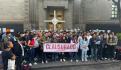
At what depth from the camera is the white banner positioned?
24.6 metres

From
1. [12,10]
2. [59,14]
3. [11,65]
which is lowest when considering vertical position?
[11,65]

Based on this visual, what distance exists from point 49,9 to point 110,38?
773 inches

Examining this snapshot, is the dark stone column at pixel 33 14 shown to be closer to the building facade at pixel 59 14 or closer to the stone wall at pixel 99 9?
the building facade at pixel 59 14

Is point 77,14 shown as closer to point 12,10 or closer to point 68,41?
point 12,10

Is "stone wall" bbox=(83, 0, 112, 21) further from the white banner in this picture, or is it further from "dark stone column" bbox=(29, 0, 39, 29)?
the white banner

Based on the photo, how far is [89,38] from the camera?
25766 millimetres

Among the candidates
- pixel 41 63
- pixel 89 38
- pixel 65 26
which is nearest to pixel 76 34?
pixel 89 38

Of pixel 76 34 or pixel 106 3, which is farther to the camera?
pixel 106 3

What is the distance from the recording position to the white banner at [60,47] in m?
24.6

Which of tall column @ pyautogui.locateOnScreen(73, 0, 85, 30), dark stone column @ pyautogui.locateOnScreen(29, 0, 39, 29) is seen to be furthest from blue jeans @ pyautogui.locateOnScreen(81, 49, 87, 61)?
tall column @ pyautogui.locateOnScreen(73, 0, 85, 30)

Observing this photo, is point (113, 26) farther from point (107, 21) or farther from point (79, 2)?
point (79, 2)

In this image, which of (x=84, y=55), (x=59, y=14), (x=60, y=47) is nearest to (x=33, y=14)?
(x=59, y=14)

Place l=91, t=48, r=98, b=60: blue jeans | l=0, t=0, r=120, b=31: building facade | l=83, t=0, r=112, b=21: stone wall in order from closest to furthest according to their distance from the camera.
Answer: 1. l=91, t=48, r=98, b=60: blue jeans
2. l=0, t=0, r=120, b=31: building facade
3. l=83, t=0, r=112, b=21: stone wall

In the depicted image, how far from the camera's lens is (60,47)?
25.1 m
